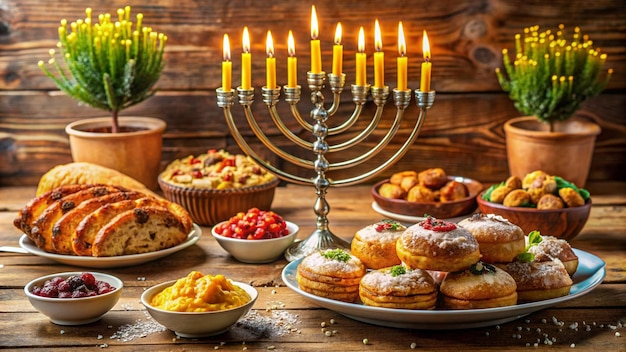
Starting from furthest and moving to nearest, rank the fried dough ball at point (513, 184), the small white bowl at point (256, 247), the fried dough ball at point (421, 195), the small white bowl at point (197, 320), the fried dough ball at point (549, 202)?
the fried dough ball at point (421, 195) < the fried dough ball at point (513, 184) < the fried dough ball at point (549, 202) < the small white bowl at point (256, 247) < the small white bowl at point (197, 320)

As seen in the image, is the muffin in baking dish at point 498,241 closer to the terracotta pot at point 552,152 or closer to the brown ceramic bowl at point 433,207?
the brown ceramic bowl at point 433,207

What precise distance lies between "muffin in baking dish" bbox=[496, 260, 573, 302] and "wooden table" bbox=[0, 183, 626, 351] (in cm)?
8

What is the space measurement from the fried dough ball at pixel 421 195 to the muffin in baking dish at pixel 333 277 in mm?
806

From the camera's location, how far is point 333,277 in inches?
78.8

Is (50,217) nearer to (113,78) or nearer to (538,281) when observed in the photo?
(113,78)

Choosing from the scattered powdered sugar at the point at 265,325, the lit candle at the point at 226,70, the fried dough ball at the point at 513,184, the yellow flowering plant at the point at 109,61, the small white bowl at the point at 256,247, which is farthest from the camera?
the yellow flowering plant at the point at 109,61

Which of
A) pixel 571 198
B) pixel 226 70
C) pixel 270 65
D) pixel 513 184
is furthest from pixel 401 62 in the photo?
pixel 571 198

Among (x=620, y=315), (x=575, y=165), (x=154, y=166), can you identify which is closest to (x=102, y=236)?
(x=154, y=166)

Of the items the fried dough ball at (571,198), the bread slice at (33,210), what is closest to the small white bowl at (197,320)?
the bread slice at (33,210)

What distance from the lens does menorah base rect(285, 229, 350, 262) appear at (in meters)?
2.54

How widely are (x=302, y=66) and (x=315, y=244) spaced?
3.63ft

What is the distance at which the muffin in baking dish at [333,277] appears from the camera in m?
2.00

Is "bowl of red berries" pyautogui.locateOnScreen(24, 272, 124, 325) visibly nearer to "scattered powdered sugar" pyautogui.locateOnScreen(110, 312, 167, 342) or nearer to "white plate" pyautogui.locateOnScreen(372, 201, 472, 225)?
"scattered powdered sugar" pyautogui.locateOnScreen(110, 312, 167, 342)

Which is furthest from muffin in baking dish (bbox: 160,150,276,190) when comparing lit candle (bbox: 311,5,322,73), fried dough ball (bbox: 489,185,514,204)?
fried dough ball (bbox: 489,185,514,204)
